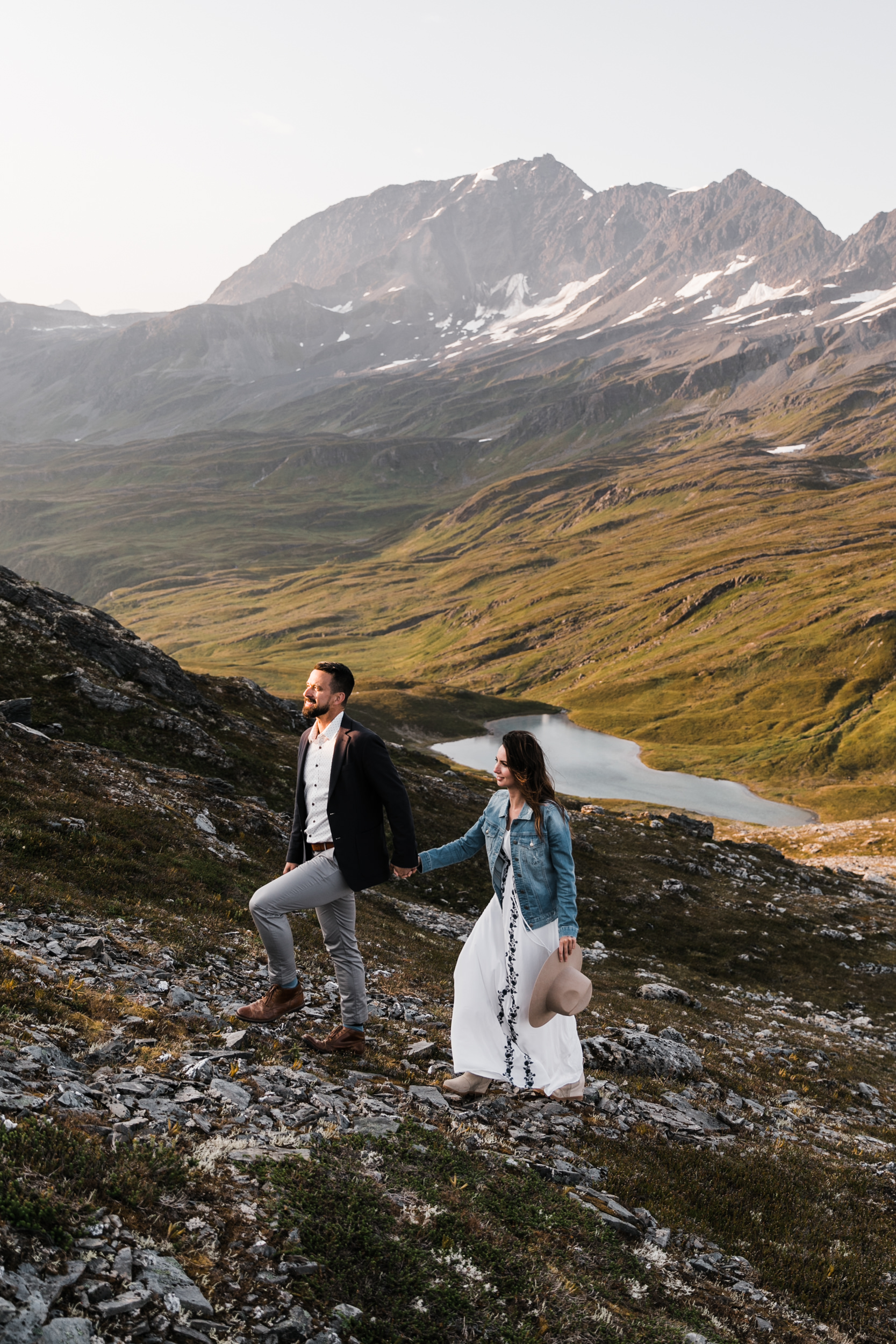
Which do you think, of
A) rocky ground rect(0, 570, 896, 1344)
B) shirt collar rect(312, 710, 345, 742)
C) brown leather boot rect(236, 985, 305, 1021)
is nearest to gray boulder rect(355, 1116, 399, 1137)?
rocky ground rect(0, 570, 896, 1344)

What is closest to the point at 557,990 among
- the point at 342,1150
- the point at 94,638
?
the point at 342,1150

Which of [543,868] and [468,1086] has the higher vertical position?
[543,868]

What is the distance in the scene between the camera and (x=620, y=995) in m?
26.7

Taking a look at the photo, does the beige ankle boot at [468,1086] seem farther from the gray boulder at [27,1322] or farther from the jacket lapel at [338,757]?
the gray boulder at [27,1322]

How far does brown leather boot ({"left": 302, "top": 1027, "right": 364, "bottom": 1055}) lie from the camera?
11.9m

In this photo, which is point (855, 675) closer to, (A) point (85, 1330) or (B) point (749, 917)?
(B) point (749, 917)

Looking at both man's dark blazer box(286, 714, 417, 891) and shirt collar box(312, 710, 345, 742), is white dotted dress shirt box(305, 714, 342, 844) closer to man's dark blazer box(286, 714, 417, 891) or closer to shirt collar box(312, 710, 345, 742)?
shirt collar box(312, 710, 345, 742)

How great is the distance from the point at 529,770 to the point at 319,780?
3.15 metres

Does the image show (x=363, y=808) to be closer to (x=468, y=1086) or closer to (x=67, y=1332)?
(x=468, y=1086)

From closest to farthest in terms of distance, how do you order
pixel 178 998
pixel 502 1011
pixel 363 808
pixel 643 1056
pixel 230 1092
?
pixel 230 1092 → pixel 363 808 → pixel 502 1011 → pixel 178 998 → pixel 643 1056

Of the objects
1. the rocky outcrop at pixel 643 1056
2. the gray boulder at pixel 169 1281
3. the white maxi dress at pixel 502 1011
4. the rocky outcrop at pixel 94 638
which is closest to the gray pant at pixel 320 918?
the white maxi dress at pixel 502 1011

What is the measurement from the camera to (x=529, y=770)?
438 inches

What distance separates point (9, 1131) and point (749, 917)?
46835mm

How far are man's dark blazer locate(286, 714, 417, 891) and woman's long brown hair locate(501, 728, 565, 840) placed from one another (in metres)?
1.65
